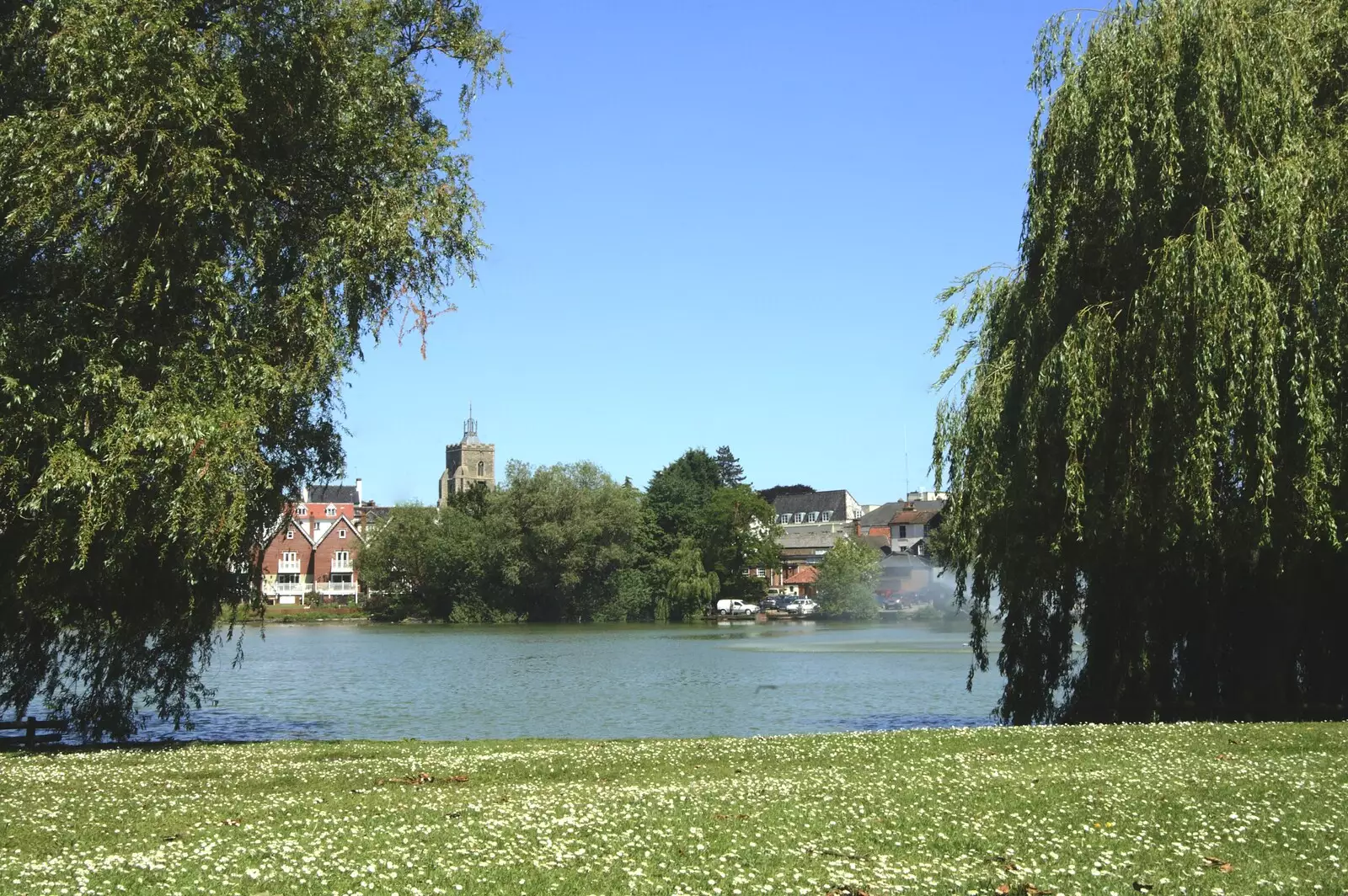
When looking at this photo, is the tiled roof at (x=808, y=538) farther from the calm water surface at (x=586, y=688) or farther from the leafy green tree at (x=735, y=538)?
the calm water surface at (x=586, y=688)

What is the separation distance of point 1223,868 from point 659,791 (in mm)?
5963

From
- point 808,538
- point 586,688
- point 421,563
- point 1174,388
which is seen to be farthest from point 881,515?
point 1174,388

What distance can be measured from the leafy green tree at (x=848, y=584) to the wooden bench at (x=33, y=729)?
92553 millimetres

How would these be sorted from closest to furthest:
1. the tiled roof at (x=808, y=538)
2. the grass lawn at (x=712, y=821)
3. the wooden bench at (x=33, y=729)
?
the grass lawn at (x=712, y=821) < the wooden bench at (x=33, y=729) < the tiled roof at (x=808, y=538)

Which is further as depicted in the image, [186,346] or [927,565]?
[927,565]

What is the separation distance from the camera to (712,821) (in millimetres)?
11781

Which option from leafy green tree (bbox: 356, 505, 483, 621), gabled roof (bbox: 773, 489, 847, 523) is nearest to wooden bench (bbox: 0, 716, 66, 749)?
leafy green tree (bbox: 356, 505, 483, 621)

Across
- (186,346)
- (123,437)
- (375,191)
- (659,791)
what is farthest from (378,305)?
(659,791)

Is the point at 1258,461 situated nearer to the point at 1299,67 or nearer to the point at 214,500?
the point at 1299,67

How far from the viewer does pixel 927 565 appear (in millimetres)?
135500

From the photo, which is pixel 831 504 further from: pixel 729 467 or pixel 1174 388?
pixel 1174 388

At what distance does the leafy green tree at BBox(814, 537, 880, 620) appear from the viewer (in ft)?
365

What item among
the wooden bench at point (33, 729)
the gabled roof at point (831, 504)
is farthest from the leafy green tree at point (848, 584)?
the wooden bench at point (33, 729)

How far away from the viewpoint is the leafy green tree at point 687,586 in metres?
105
